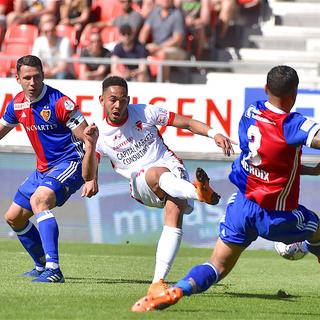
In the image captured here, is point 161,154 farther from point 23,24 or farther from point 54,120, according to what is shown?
point 23,24

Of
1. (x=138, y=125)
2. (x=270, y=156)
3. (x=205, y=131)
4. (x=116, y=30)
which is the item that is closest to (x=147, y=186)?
(x=138, y=125)

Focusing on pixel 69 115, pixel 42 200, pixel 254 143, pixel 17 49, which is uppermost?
pixel 254 143

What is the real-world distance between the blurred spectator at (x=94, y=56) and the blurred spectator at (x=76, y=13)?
1659 millimetres

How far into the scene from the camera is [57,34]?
787 inches

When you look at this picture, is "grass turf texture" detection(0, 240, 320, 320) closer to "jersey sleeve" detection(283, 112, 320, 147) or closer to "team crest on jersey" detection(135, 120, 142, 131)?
"jersey sleeve" detection(283, 112, 320, 147)

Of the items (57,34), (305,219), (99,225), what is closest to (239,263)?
(99,225)

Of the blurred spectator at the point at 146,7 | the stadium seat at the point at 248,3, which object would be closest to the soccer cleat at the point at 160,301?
the blurred spectator at the point at 146,7

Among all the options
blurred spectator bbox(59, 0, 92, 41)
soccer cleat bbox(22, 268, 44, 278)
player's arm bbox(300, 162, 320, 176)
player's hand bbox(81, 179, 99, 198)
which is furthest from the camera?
blurred spectator bbox(59, 0, 92, 41)

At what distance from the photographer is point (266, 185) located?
840 centimetres

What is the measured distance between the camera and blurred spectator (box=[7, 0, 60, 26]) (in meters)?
20.8

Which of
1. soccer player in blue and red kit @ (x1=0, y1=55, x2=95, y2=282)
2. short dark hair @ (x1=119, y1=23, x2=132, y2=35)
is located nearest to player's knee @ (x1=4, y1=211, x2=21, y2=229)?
soccer player in blue and red kit @ (x1=0, y1=55, x2=95, y2=282)

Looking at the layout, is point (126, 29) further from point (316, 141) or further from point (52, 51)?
point (316, 141)

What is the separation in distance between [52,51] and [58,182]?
28.0ft

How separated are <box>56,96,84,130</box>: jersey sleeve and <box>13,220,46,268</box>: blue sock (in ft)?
3.93
